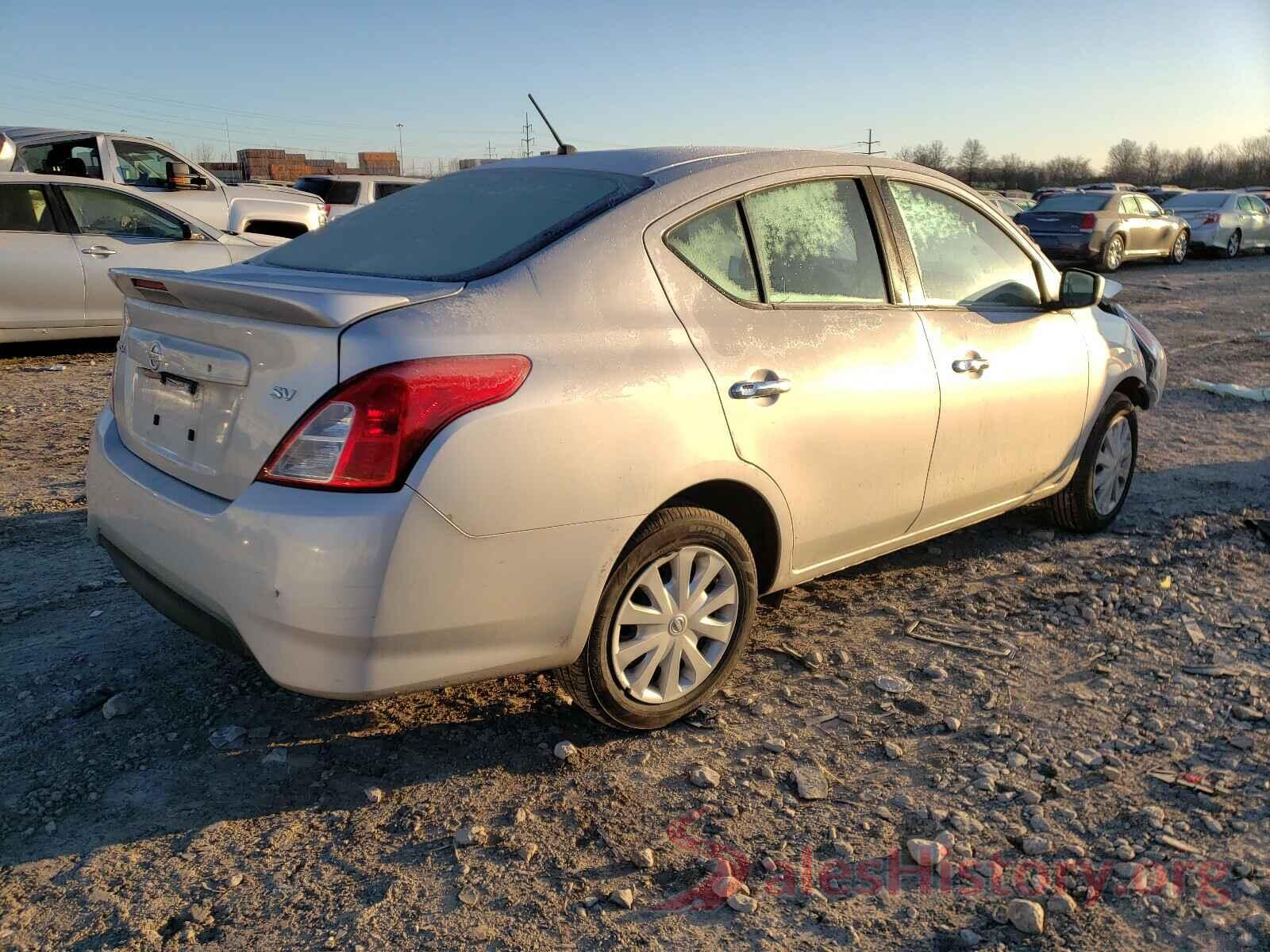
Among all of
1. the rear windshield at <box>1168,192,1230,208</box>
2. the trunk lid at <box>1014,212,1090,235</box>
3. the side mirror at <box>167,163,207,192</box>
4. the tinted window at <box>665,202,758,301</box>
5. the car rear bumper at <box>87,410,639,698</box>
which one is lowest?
the car rear bumper at <box>87,410,639,698</box>

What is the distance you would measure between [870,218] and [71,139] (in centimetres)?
1118

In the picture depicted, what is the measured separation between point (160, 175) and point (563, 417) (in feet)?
39.6

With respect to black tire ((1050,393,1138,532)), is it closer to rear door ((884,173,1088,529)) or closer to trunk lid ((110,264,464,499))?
rear door ((884,173,1088,529))

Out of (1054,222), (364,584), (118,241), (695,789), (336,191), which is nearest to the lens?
(364,584)

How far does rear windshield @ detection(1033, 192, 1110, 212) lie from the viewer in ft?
61.9

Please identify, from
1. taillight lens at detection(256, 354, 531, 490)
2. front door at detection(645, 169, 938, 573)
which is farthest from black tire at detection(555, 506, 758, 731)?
taillight lens at detection(256, 354, 531, 490)

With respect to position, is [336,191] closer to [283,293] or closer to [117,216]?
[117,216]

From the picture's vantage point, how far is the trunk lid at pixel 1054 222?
18625 mm

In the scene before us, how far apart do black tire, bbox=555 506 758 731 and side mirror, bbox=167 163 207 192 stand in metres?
11.4

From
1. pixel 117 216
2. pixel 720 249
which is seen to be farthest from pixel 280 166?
pixel 720 249

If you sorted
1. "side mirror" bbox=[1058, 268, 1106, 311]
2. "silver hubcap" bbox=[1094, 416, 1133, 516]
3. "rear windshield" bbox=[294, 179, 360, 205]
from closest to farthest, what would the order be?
"side mirror" bbox=[1058, 268, 1106, 311]
"silver hubcap" bbox=[1094, 416, 1133, 516]
"rear windshield" bbox=[294, 179, 360, 205]

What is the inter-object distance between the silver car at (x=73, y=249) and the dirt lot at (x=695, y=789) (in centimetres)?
531

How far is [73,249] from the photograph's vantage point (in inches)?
348

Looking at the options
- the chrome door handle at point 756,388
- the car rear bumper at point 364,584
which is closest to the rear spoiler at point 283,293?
the car rear bumper at point 364,584
